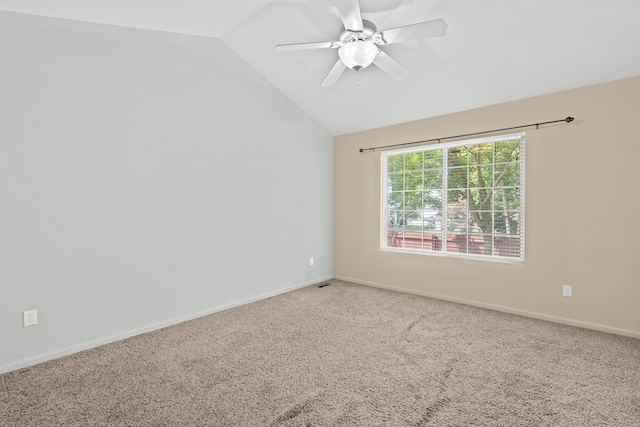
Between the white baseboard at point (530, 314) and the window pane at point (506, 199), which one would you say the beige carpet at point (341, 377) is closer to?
the white baseboard at point (530, 314)

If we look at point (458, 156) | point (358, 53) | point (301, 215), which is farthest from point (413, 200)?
point (358, 53)

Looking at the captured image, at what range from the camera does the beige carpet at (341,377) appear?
69.3 inches

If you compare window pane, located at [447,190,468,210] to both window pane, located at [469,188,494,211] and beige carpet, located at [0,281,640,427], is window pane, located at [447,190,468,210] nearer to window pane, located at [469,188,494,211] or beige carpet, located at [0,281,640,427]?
window pane, located at [469,188,494,211]

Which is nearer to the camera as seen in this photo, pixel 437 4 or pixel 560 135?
pixel 437 4

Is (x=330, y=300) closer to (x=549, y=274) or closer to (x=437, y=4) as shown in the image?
(x=549, y=274)

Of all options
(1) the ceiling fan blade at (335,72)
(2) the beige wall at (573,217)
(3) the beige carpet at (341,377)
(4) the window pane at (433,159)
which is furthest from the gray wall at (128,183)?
(2) the beige wall at (573,217)

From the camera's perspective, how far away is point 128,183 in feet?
9.32

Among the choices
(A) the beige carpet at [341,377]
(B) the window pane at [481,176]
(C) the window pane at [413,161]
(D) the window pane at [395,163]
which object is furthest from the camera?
(D) the window pane at [395,163]

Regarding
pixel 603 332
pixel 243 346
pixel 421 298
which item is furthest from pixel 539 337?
pixel 243 346

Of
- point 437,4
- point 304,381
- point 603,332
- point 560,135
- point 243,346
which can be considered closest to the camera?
point 304,381

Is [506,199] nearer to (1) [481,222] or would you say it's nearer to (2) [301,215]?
(1) [481,222]

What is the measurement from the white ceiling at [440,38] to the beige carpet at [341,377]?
2.42 metres

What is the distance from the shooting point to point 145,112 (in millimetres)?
2949

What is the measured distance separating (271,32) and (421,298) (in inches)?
137
